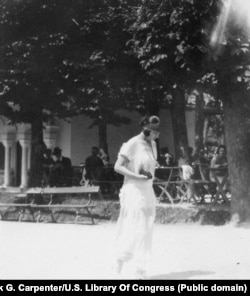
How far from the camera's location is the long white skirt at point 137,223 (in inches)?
301

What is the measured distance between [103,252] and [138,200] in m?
2.49

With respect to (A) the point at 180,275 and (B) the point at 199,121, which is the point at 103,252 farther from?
(B) the point at 199,121

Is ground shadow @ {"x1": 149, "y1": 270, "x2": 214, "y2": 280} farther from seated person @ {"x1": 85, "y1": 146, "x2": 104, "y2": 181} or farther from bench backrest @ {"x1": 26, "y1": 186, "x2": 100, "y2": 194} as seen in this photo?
seated person @ {"x1": 85, "y1": 146, "x2": 104, "y2": 181}

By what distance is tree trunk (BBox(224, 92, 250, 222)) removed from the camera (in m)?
13.0

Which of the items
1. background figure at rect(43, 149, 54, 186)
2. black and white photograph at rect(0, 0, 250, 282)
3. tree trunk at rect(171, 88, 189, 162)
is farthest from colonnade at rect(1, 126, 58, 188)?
tree trunk at rect(171, 88, 189, 162)

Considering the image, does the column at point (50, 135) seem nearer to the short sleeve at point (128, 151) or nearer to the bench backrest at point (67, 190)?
the bench backrest at point (67, 190)

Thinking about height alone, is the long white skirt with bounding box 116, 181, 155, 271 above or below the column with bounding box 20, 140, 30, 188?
below

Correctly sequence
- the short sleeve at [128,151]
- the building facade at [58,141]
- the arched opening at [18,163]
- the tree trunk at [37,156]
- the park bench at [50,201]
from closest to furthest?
1. the short sleeve at [128,151]
2. the park bench at [50,201]
3. the tree trunk at [37,156]
4. the building facade at [58,141]
5. the arched opening at [18,163]

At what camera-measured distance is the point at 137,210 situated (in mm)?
7711

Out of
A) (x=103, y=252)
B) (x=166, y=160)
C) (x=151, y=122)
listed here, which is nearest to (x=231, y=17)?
(x=103, y=252)

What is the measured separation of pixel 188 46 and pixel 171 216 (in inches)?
146

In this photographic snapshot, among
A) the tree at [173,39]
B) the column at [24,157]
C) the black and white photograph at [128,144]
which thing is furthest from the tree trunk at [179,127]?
the column at [24,157]

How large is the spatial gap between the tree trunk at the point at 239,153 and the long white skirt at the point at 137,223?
555 cm

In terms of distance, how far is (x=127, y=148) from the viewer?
7809 mm
